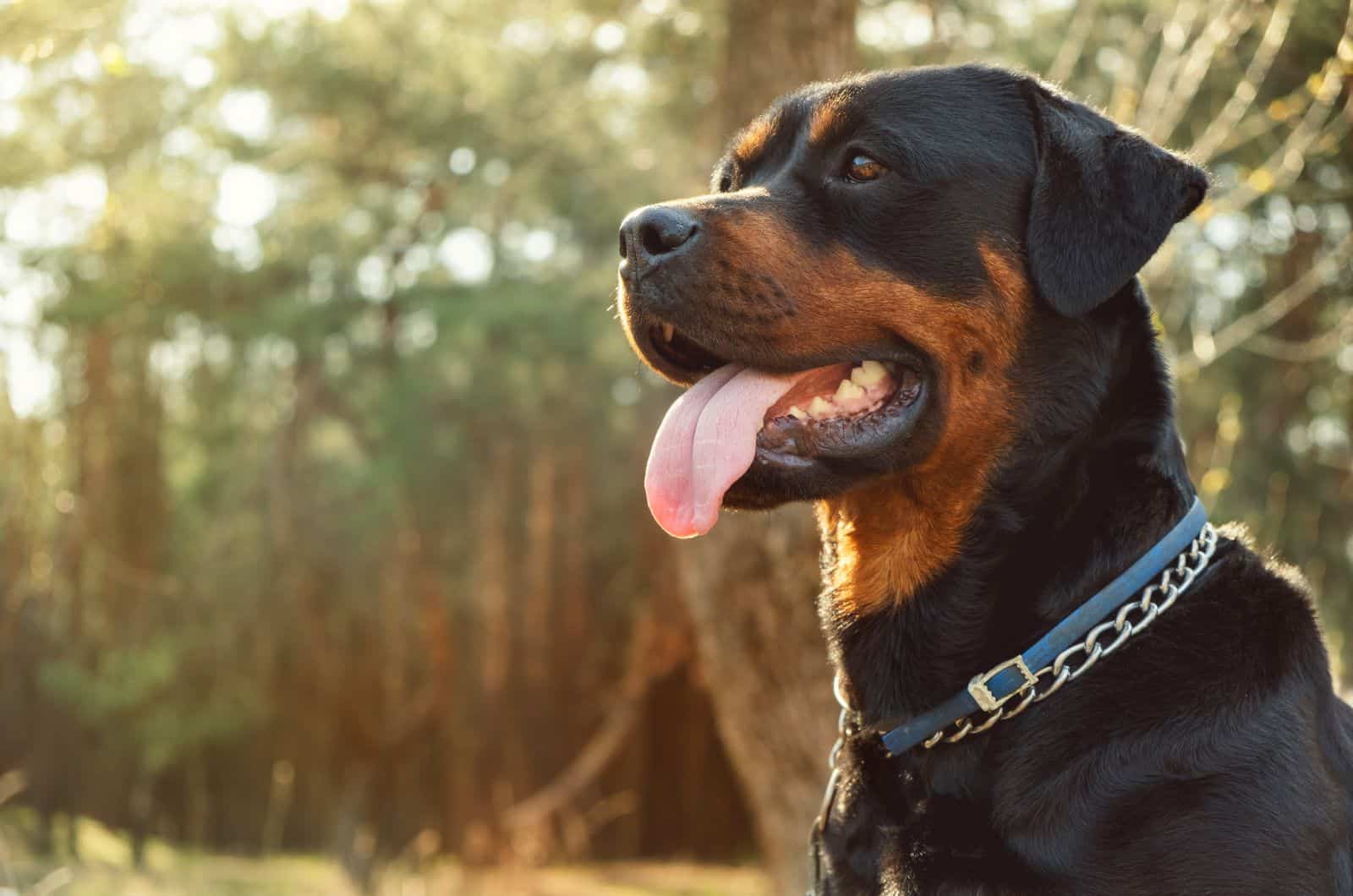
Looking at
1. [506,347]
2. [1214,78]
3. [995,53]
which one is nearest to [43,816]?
[506,347]

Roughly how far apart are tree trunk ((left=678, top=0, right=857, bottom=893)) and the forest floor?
2.96 metres

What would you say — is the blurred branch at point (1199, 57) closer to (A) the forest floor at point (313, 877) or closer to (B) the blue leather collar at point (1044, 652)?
(B) the blue leather collar at point (1044, 652)

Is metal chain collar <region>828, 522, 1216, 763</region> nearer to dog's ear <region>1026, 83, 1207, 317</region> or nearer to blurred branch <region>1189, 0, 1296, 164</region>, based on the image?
dog's ear <region>1026, 83, 1207, 317</region>

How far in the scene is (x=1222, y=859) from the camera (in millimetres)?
2256

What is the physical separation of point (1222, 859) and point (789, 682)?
13.4 ft

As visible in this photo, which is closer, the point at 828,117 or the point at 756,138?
the point at 828,117

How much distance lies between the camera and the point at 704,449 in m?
2.74

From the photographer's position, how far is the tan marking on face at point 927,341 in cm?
275

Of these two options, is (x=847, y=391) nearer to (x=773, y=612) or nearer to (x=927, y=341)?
(x=927, y=341)

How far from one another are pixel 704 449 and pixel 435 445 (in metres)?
10.3

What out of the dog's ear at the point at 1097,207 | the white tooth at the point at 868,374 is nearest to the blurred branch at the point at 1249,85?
the dog's ear at the point at 1097,207

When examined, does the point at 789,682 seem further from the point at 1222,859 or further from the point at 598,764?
the point at 598,764

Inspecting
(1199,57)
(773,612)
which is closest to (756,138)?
(1199,57)

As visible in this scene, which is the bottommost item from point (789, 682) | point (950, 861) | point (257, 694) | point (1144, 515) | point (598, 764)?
point (598, 764)
